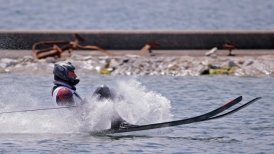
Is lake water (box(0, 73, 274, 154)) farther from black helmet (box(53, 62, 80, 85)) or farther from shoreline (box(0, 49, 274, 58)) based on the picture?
shoreline (box(0, 49, 274, 58))

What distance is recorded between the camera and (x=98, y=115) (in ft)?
65.3

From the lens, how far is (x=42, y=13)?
193ft

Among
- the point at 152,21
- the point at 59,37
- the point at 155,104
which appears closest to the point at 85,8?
the point at 152,21

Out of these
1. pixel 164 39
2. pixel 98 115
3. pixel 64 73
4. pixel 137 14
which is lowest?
pixel 98 115

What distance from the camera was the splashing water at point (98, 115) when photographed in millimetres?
19859

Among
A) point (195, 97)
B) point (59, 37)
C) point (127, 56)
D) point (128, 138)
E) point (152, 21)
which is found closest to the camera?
point (128, 138)

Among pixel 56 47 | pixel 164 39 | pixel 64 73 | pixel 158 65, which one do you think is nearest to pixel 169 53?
pixel 164 39

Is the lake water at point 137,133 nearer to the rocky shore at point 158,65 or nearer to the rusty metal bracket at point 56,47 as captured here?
the rocky shore at point 158,65

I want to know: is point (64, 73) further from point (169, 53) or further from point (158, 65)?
point (169, 53)

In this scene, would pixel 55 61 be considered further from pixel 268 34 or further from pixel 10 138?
pixel 10 138

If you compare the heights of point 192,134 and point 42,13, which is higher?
point 42,13

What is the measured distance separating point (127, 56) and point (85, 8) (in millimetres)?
34577

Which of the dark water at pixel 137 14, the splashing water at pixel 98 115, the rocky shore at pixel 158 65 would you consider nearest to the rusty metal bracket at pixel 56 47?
the rocky shore at pixel 158 65

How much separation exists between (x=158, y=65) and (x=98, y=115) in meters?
8.77
